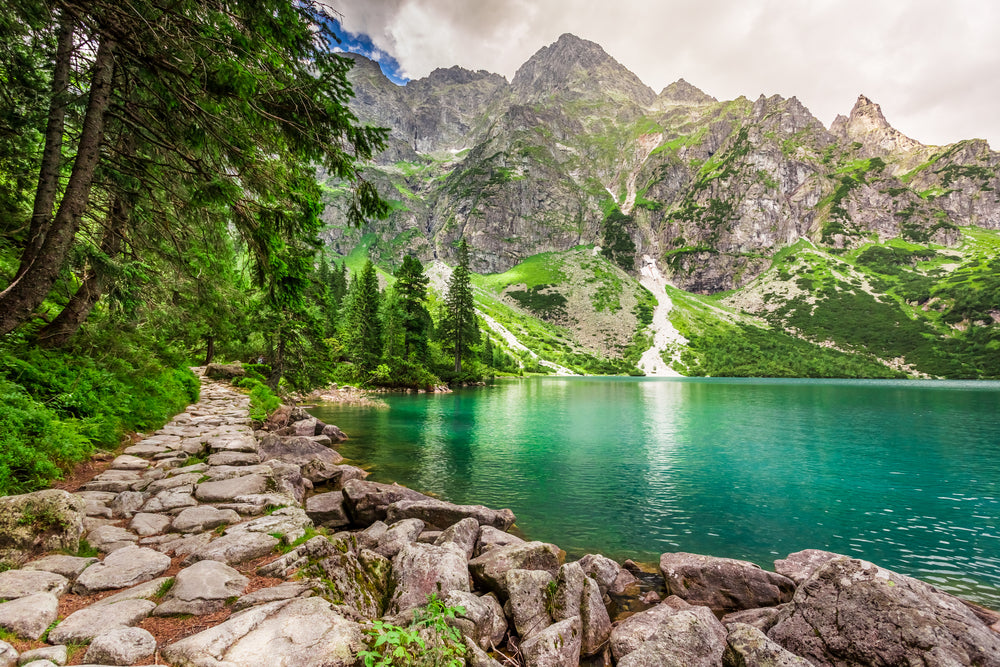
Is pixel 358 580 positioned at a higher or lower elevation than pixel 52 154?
lower

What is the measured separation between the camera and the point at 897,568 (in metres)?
10.4

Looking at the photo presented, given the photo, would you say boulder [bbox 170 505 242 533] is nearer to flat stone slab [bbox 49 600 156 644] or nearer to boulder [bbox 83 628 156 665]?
flat stone slab [bbox 49 600 156 644]

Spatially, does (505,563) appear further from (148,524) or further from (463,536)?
(148,524)

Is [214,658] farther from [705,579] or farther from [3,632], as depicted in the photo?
[705,579]

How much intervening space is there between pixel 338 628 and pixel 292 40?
8879mm

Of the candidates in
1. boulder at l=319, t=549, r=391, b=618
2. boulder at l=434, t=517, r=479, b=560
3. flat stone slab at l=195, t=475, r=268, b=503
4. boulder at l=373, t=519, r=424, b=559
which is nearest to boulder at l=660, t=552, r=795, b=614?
boulder at l=434, t=517, r=479, b=560

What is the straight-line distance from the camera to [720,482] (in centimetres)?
1788

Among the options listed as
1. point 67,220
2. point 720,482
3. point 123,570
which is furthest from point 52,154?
point 720,482

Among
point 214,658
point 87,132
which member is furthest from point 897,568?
point 87,132

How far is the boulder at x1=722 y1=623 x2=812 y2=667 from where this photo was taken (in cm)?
534

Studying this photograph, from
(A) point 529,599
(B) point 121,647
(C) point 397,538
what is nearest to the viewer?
(B) point 121,647

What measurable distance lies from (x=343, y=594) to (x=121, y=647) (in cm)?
237

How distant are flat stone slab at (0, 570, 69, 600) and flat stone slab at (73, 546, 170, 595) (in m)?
0.16

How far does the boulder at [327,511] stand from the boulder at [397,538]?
2477mm
